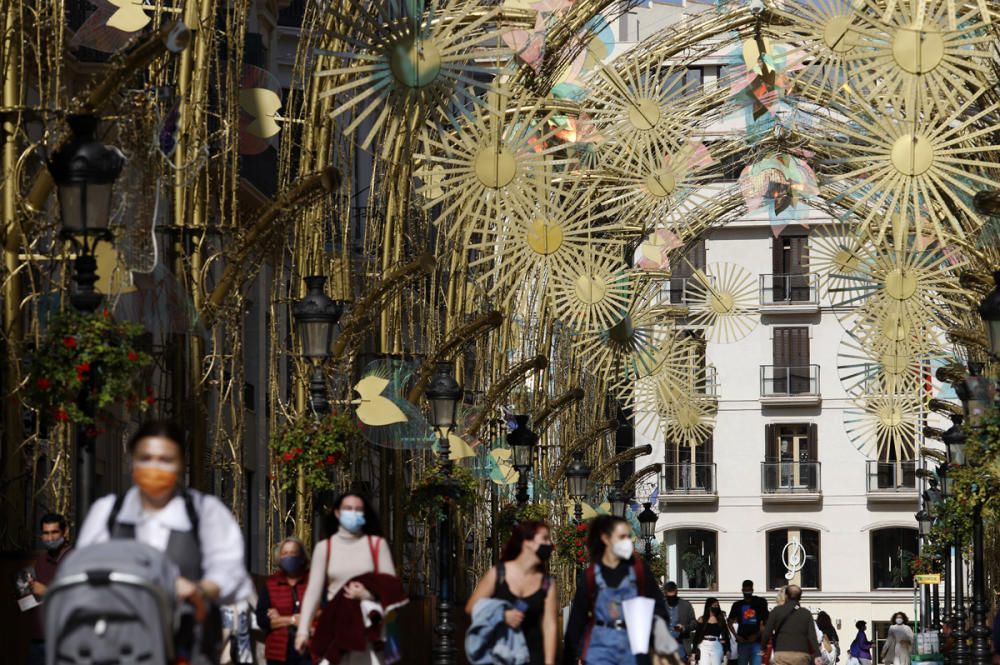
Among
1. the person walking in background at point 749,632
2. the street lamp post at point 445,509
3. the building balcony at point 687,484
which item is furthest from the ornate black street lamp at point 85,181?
A: the building balcony at point 687,484

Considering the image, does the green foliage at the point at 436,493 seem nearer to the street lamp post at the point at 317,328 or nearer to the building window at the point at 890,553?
the street lamp post at the point at 317,328

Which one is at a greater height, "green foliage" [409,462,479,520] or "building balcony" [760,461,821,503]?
"building balcony" [760,461,821,503]

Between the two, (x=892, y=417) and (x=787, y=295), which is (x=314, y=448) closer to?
(x=892, y=417)

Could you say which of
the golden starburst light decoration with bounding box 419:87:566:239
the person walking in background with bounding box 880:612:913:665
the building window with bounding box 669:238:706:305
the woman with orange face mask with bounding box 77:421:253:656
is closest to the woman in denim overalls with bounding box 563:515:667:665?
the woman with orange face mask with bounding box 77:421:253:656

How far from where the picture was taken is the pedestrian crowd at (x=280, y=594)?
377 inches

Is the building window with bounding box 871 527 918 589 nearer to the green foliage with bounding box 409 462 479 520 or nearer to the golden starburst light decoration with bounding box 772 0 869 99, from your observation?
the green foliage with bounding box 409 462 479 520

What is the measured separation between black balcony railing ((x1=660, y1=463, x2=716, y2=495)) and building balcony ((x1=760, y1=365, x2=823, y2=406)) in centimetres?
319

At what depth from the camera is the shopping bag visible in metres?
14.5

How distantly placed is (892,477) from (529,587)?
70.6 m

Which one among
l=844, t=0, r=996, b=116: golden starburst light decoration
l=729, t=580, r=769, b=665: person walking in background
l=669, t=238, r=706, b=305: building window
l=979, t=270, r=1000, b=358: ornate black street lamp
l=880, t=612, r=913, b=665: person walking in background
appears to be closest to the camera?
l=979, t=270, r=1000, b=358: ornate black street lamp

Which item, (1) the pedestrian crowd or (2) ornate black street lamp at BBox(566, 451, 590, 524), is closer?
(1) the pedestrian crowd

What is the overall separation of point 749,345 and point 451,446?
54968mm

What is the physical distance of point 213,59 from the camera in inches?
870

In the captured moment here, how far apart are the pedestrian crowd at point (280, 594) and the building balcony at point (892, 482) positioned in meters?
64.1
